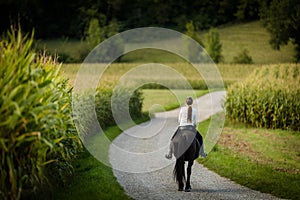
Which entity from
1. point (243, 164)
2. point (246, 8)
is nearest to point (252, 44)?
point (246, 8)

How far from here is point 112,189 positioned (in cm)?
938

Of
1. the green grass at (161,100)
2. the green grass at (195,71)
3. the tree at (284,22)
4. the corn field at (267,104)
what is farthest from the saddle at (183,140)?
the tree at (284,22)

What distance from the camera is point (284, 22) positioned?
58.2 metres

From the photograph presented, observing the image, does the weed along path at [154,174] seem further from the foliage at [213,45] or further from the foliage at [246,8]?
the foliage at [246,8]

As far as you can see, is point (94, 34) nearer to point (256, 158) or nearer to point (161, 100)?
point (161, 100)

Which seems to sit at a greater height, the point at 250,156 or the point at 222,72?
the point at 222,72

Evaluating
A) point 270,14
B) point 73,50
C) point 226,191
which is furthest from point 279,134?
point 73,50

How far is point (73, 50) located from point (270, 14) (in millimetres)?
29102

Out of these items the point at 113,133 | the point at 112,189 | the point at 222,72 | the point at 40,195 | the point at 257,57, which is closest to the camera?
the point at 40,195

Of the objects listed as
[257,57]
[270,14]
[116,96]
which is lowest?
[116,96]

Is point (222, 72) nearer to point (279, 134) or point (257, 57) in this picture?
point (257, 57)

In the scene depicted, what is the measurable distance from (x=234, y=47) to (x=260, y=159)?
61.2 metres

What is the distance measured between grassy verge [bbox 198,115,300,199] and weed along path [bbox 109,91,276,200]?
44cm

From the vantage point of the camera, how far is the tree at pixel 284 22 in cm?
5770
